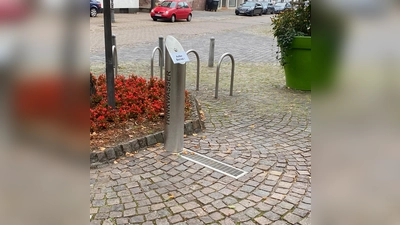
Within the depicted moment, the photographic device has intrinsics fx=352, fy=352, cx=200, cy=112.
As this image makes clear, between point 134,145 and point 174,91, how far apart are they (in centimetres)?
85

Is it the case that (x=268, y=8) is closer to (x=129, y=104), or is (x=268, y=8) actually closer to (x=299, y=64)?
(x=299, y=64)

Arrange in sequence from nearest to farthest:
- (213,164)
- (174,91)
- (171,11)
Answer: (213,164) → (174,91) → (171,11)

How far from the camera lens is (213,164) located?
13.9 feet

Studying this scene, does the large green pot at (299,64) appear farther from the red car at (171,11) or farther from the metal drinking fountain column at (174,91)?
the red car at (171,11)

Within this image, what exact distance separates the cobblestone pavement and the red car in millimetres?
19881

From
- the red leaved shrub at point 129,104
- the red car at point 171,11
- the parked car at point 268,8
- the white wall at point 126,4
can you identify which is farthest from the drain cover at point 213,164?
the parked car at point 268,8

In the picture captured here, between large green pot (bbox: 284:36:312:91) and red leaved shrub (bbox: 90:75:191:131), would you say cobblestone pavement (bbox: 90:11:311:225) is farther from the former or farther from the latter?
large green pot (bbox: 284:36:312:91)

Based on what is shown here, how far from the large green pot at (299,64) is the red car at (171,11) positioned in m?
18.5

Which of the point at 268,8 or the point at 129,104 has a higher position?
the point at 268,8

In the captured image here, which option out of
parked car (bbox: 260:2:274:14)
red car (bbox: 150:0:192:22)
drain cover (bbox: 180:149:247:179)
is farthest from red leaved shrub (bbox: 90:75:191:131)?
parked car (bbox: 260:2:274:14)

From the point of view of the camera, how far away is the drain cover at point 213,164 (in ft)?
13.3

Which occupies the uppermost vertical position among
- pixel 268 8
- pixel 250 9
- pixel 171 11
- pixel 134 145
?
pixel 268 8
